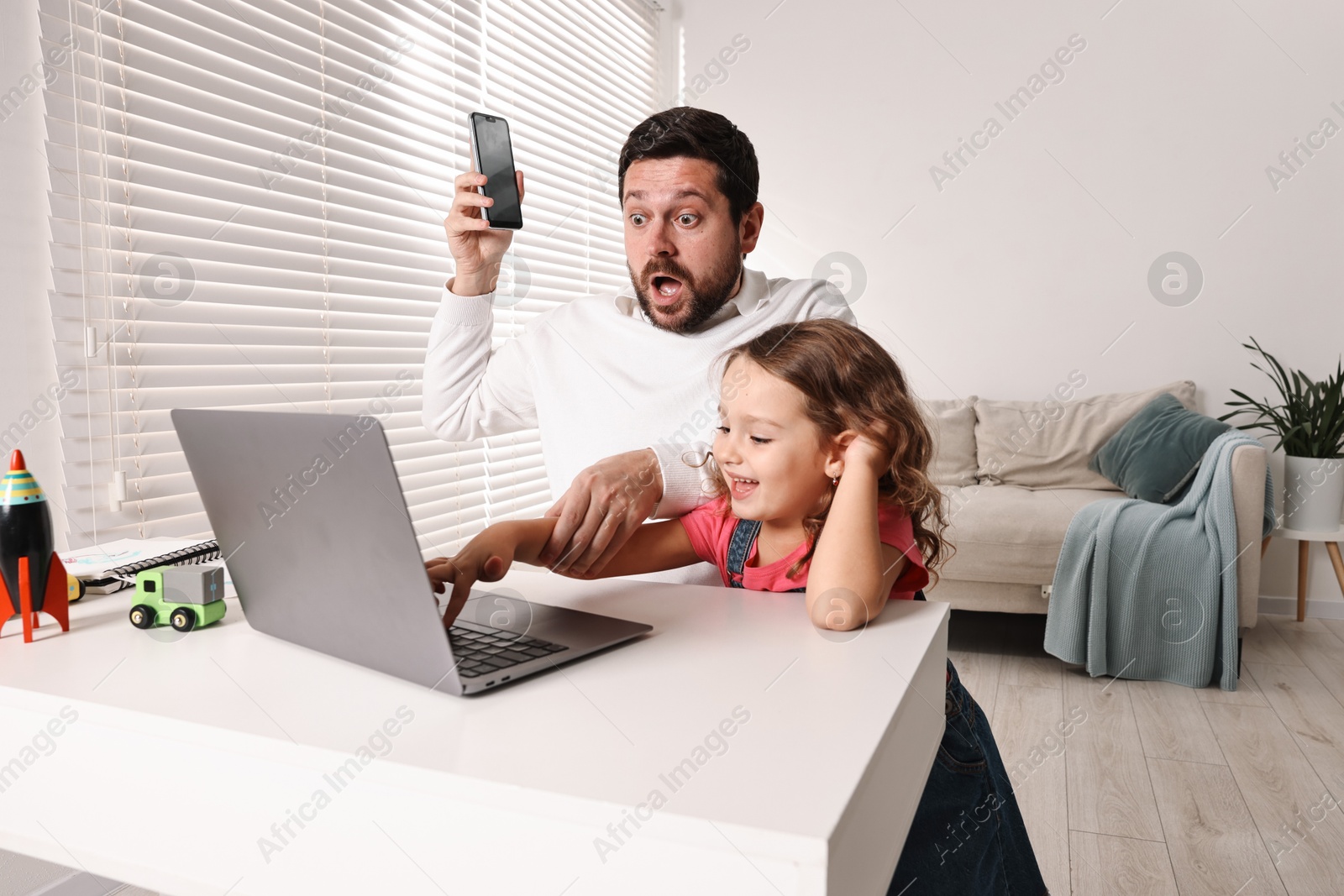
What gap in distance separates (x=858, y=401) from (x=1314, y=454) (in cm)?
288

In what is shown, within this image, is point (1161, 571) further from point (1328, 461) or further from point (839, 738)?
point (839, 738)

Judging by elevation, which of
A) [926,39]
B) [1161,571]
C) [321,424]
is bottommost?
[1161,571]

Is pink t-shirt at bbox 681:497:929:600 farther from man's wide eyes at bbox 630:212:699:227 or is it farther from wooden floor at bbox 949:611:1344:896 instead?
wooden floor at bbox 949:611:1344:896

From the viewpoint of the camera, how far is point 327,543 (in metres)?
0.62

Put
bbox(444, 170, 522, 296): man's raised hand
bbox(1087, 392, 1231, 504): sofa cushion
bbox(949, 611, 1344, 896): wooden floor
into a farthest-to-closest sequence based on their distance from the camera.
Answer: bbox(1087, 392, 1231, 504): sofa cushion → bbox(949, 611, 1344, 896): wooden floor → bbox(444, 170, 522, 296): man's raised hand

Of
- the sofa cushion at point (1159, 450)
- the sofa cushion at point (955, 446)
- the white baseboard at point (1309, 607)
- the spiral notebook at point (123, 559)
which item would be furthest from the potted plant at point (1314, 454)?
the spiral notebook at point (123, 559)

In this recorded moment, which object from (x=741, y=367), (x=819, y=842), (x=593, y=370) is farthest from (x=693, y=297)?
(x=819, y=842)

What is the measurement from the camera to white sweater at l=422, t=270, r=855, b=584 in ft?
4.71

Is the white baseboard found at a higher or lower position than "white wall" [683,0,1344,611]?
lower

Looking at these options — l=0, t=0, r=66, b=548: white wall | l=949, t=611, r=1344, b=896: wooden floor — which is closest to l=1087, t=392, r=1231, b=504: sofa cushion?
l=949, t=611, r=1344, b=896: wooden floor

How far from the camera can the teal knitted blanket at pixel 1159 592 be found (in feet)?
8.49

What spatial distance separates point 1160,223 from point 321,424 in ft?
12.3

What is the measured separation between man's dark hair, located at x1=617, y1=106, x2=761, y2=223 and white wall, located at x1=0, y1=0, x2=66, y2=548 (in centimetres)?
92

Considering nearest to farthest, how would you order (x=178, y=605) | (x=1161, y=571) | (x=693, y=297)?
(x=178, y=605) → (x=693, y=297) → (x=1161, y=571)
